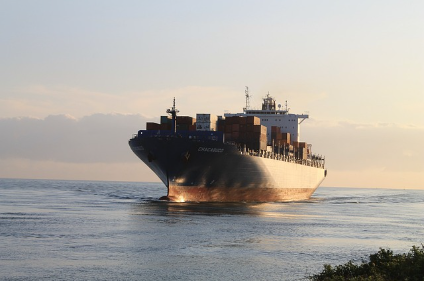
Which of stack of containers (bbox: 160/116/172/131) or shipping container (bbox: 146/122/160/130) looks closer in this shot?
shipping container (bbox: 146/122/160/130)

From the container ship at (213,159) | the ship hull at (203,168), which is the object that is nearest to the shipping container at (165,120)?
the container ship at (213,159)

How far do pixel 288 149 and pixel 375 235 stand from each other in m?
49.2

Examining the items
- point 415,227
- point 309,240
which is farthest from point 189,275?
point 415,227

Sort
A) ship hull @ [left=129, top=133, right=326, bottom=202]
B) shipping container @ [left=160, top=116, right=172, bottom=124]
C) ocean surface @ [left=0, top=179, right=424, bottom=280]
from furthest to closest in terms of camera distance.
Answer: shipping container @ [left=160, top=116, right=172, bottom=124] → ship hull @ [left=129, top=133, right=326, bottom=202] → ocean surface @ [left=0, top=179, right=424, bottom=280]

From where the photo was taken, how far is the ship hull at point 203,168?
61.8 metres

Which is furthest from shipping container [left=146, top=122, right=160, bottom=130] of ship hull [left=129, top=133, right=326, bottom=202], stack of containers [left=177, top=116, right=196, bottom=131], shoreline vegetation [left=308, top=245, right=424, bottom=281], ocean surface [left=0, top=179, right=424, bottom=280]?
shoreline vegetation [left=308, top=245, right=424, bottom=281]

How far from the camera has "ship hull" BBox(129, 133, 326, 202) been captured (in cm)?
6181

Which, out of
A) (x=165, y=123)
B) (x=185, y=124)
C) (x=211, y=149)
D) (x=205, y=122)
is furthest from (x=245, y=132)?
(x=211, y=149)

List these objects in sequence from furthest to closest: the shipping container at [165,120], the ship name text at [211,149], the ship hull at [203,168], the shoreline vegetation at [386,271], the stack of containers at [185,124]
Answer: the shipping container at [165,120] < the stack of containers at [185,124] < the ship name text at [211,149] < the ship hull at [203,168] < the shoreline vegetation at [386,271]

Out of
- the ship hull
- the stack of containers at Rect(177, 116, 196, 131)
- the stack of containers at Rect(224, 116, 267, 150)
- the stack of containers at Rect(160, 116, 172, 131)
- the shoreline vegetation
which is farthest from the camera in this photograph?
the stack of containers at Rect(224, 116, 267, 150)

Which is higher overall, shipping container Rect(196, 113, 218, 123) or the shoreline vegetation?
shipping container Rect(196, 113, 218, 123)

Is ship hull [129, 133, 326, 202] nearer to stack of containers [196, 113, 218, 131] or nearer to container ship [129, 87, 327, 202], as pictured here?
container ship [129, 87, 327, 202]

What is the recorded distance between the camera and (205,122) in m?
72.1

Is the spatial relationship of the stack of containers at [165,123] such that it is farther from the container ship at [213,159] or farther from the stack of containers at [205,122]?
the stack of containers at [205,122]
